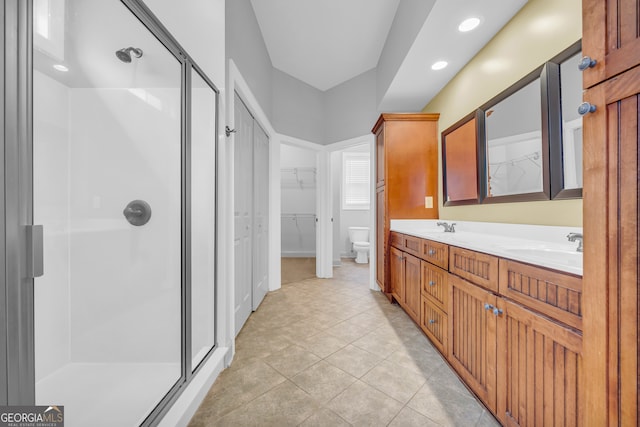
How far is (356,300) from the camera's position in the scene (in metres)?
2.70

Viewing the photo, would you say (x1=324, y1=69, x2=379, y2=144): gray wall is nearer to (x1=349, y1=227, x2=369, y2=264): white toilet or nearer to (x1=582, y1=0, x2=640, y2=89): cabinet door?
(x1=349, y1=227, x2=369, y2=264): white toilet

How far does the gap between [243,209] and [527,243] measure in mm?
2016

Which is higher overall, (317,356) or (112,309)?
(112,309)

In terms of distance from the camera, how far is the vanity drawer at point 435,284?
1508 mm

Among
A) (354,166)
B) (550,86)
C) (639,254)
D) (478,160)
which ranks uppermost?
(354,166)

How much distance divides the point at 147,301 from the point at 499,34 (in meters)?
3.01

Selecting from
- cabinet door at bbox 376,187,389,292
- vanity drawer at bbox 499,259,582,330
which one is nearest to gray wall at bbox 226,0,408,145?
cabinet door at bbox 376,187,389,292

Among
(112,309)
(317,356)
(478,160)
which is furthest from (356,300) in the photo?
(112,309)

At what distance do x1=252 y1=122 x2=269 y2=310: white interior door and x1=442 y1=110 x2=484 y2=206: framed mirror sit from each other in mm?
1965

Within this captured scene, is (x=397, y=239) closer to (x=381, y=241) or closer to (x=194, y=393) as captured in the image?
(x=381, y=241)

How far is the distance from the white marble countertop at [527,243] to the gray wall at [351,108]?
1778mm

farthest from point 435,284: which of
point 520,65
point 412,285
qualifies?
point 520,65

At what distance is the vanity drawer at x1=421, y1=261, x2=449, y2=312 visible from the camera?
4.95ft

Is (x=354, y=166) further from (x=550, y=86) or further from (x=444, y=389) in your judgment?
(x=444, y=389)
